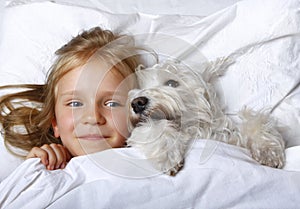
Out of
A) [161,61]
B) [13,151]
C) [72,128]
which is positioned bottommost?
[13,151]

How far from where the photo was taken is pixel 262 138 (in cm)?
145

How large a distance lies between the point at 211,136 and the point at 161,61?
0.28m

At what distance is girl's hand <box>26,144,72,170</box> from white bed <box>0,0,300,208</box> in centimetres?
7

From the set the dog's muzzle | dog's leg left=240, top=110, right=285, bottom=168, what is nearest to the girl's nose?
the dog's muzzle

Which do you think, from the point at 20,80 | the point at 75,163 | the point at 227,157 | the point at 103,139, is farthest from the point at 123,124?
the point at 20,80

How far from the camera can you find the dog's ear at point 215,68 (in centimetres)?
158

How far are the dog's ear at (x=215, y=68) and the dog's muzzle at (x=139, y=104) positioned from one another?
0.86 ft

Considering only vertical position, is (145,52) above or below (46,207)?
above

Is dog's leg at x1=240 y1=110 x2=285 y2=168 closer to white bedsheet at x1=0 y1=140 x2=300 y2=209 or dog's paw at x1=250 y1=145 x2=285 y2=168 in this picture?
dog's paw at x1=250 y1=145 x2=285 y2=168

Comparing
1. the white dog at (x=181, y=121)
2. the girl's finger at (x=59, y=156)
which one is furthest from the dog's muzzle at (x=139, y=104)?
the girl's finger at (x=59, y=156)

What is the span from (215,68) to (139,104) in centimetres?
36

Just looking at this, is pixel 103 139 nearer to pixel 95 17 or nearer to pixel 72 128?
pixel 72 128

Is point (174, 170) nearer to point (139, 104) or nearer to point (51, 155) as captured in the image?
point (139, 104)

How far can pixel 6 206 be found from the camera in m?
1.23
